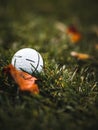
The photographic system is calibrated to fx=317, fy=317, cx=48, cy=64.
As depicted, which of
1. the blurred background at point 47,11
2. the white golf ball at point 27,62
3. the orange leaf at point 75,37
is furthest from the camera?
the blurred background at point 47,11

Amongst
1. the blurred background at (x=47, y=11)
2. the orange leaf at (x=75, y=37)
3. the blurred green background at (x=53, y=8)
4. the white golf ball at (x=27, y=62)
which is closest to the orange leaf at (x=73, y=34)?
the orange leaf at (x=75, y=37)

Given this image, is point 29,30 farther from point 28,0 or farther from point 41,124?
point 41,124

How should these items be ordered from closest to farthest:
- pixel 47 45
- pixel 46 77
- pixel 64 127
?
1. pixel 64 127
2. pixel 46 77
3. pixel 47 45

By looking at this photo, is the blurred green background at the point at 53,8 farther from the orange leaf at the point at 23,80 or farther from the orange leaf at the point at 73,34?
the orange leaf at the point at 23,80

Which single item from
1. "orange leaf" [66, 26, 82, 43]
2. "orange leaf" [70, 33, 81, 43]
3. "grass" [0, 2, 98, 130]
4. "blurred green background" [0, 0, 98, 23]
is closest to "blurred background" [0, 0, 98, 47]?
"blurred green background" [0, 0, 98, 23]

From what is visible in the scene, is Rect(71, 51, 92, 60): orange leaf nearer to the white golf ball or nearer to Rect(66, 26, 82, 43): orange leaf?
Rect(66, 26, 82, 43): orange leaf

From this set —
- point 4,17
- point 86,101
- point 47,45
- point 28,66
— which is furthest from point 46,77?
point 4,17

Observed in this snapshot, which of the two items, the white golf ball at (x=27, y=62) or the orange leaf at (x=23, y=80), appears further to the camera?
the white golf ball at (x=27, y=62)

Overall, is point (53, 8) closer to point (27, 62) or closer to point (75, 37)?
point (75, 37)

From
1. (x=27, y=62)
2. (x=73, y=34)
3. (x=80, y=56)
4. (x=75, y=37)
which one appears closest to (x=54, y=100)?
(x=27, y=62)
